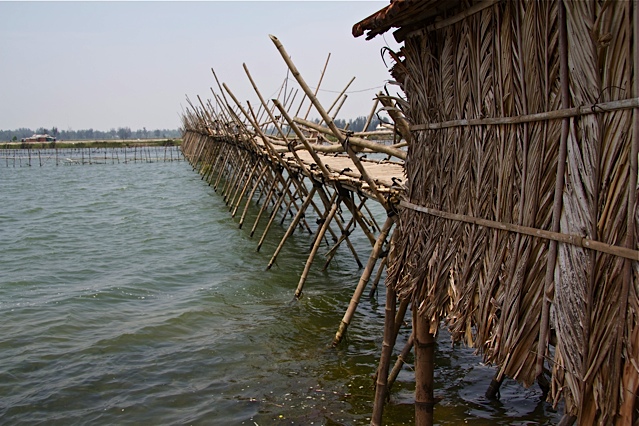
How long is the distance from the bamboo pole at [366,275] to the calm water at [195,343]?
316 millimetres

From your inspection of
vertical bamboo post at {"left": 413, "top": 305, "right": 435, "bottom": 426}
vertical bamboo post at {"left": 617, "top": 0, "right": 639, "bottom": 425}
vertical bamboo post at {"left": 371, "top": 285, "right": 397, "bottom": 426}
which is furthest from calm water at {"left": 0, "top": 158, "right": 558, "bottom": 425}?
vertical bamboo post at {"left": 617, "top": 0, "right": 639, "bottom": 425}

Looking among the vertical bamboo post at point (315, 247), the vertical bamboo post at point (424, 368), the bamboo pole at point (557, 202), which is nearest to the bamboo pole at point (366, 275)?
the vertical bamboo post at point (315, 247)

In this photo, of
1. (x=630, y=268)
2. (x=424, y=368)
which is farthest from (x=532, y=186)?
(x=424, y=368)

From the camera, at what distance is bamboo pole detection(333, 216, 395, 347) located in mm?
6352

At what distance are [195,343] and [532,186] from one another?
6.27m

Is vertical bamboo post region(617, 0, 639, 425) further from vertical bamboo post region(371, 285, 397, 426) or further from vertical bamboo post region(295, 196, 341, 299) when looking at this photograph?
vertical bamboo post region(295, 196, 341, 299)

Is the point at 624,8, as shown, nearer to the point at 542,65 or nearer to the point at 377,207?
the point at 542,65

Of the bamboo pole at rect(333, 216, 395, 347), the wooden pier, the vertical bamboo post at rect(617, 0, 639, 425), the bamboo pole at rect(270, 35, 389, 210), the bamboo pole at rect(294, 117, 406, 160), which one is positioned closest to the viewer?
the vertical bamboo post at rect(617, 0, 639, 425)

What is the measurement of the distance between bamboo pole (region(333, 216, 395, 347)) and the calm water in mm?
316

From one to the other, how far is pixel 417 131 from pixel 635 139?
2001 mm

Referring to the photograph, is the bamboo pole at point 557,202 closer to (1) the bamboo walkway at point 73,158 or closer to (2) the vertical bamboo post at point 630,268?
(2) the vertical bamboo post at point 630,268

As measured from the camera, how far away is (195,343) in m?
8.08

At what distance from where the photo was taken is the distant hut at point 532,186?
2.26 meters

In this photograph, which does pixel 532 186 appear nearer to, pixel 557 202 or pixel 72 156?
pixel 557 202
